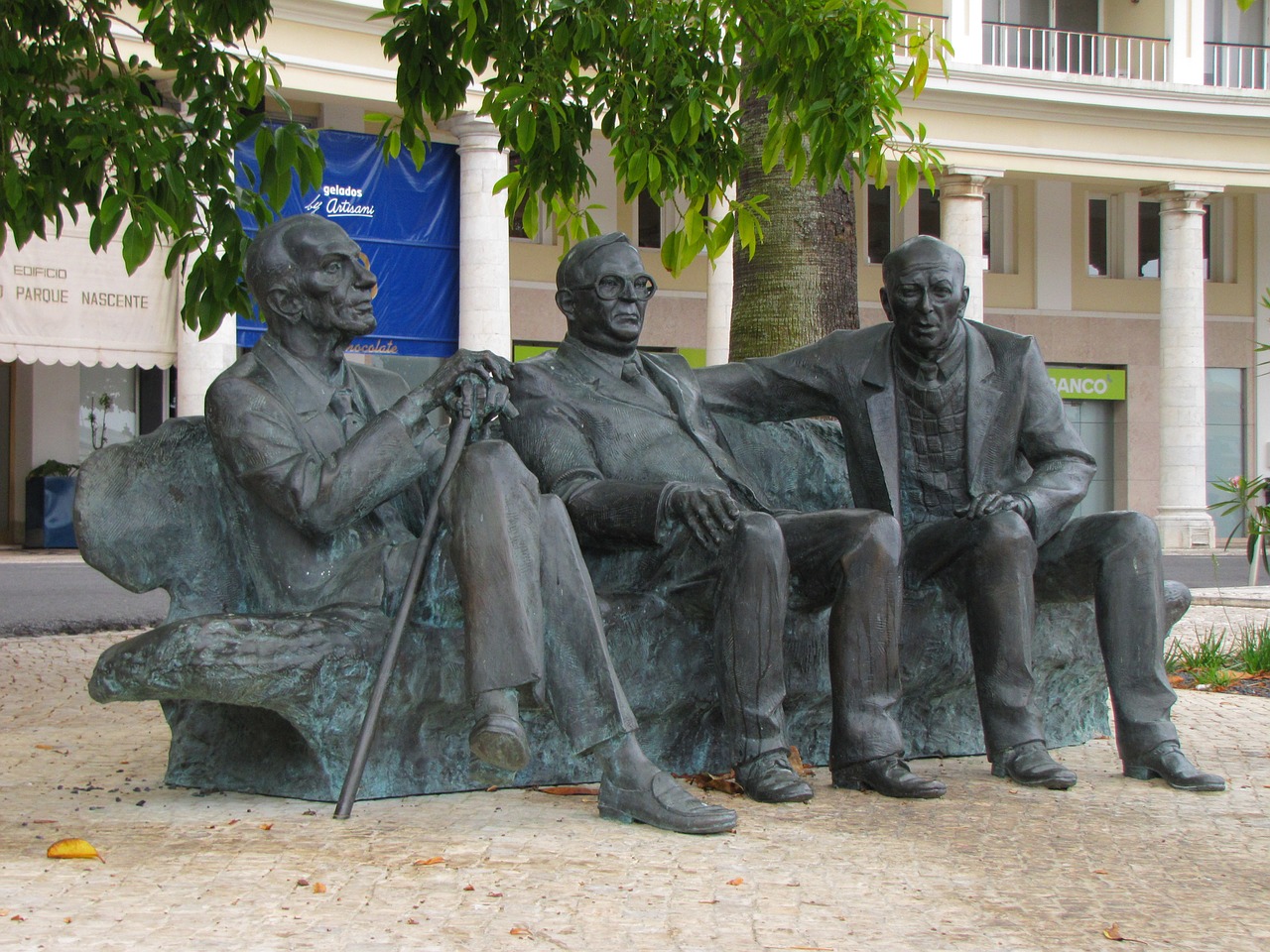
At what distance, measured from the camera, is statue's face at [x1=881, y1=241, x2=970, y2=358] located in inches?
190

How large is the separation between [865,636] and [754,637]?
33 cm

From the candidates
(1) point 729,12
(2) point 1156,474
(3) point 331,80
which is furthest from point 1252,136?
(1) point 729,12

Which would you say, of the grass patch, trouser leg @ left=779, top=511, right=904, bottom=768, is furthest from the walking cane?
the grass patch

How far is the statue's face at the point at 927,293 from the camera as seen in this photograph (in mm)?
4816

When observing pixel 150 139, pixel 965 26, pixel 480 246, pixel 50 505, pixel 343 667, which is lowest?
pixel 343 667

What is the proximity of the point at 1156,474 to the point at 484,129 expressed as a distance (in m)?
13.2

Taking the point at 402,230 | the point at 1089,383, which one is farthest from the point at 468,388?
the point at 1089,383

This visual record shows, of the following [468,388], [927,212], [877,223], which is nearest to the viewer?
[468,388]

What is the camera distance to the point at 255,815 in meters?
3.98

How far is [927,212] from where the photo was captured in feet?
82.4

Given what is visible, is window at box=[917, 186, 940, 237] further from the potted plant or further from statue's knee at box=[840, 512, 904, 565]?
statue's knee at box=[840, 512, 904, 565]

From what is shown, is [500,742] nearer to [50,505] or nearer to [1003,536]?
[1003,536]

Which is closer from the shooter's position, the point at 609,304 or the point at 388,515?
the point at 388,515

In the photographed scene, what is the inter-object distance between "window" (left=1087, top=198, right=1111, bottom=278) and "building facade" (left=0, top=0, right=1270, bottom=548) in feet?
0.12
